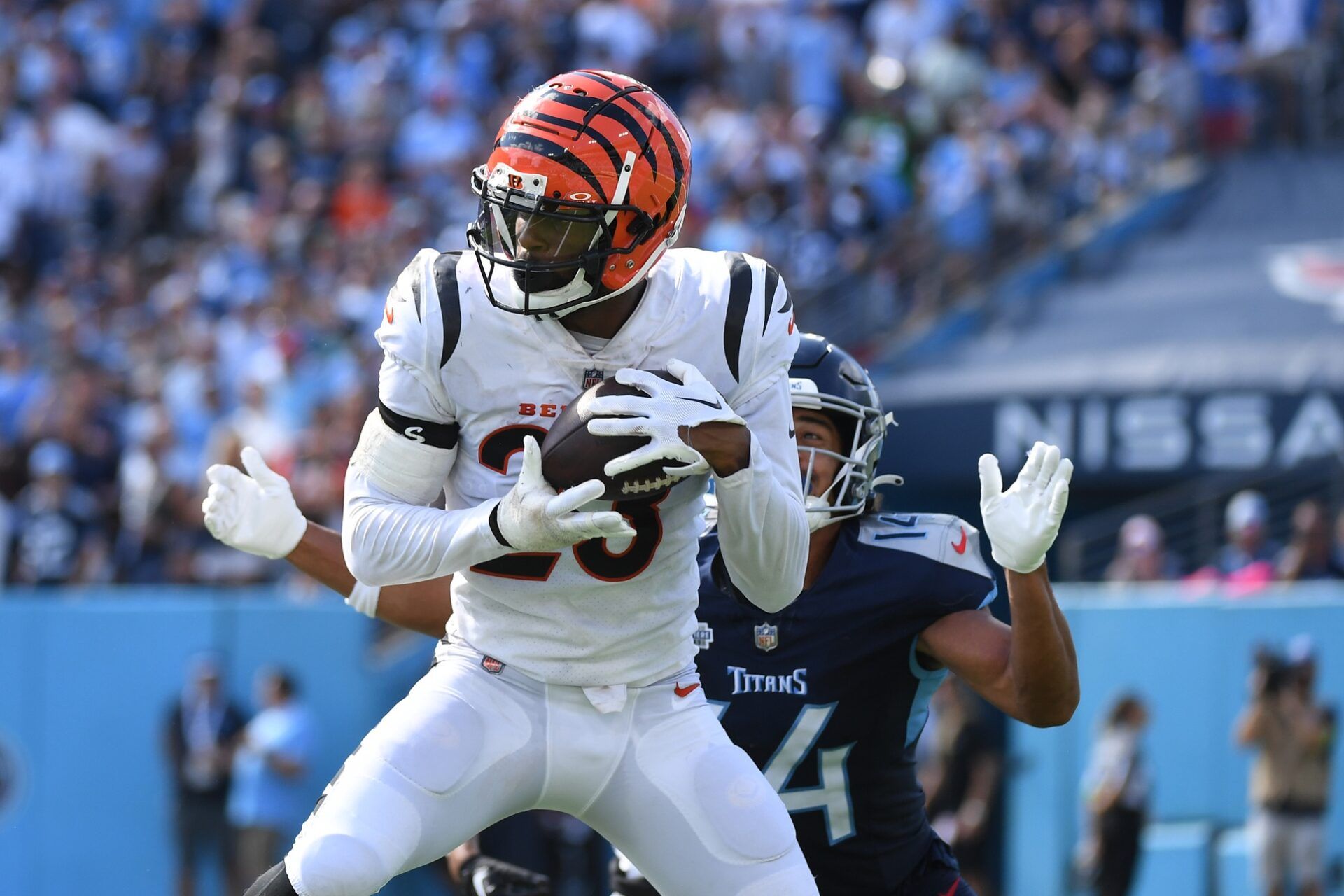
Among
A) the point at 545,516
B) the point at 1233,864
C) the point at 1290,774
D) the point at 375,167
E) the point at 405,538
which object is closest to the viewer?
the point at 545,516

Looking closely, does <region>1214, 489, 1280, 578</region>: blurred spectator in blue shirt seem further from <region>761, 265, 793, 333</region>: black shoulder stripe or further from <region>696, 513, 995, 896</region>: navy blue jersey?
<region>761, 265, 793, 333</region>: black shoulder stripe

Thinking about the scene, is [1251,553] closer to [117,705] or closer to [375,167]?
[117,705]

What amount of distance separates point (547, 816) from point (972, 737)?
185cm

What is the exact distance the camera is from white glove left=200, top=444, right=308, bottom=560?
3.35 metres

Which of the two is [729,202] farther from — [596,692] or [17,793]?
[596,692]

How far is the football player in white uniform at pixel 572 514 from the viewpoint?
2895mm

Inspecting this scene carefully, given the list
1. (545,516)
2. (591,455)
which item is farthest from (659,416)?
(545,516)

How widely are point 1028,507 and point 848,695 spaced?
559 millimetres

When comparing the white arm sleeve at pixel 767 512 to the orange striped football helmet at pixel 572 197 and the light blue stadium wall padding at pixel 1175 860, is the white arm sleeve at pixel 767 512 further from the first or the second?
the light blue stadium wall padding at pixel 1175 860

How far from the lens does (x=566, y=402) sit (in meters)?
3.02

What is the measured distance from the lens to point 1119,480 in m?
9.13

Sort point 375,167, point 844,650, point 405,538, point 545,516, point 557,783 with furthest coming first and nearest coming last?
point 375,167, point 844,650, point 557,783, point 405,538, point 545,516

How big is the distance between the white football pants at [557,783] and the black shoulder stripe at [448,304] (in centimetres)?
51

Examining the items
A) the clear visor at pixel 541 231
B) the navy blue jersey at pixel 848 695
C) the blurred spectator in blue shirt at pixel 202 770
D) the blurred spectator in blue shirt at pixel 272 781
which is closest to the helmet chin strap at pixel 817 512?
the navy blue jersey at pixel 848 695
